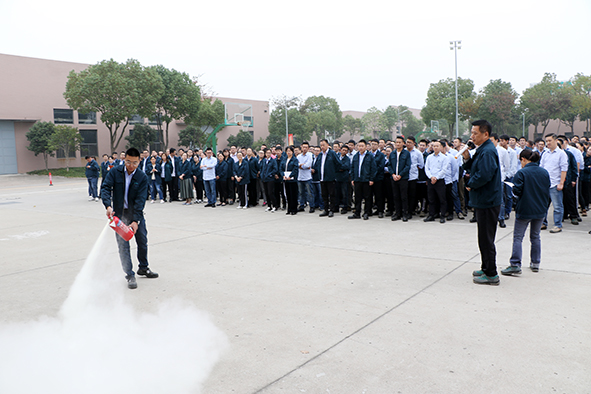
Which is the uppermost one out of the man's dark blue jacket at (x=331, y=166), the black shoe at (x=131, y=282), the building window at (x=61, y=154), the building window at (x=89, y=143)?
the building window at (x=89, y=143)

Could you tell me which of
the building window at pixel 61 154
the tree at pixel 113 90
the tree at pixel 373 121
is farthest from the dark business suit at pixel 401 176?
the tree at pixel 373 121

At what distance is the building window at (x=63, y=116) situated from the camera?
43938mm

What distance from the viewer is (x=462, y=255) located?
7.06 m

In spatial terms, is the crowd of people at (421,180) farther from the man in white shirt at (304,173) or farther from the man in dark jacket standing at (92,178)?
the man in dark jacket standing at (92,178)

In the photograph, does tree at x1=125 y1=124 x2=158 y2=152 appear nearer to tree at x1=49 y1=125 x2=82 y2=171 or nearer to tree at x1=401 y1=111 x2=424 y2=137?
tree at x1=49 y1=125 x2=82 y2=171

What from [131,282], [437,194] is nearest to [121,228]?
[131,282]

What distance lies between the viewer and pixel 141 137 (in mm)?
47219

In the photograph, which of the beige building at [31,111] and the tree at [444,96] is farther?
the tree at [444,96]

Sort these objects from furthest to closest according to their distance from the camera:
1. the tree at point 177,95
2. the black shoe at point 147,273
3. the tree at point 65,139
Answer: the tree at point 177,95 → the tree at point 65,139 → the black shoe at point 147,273

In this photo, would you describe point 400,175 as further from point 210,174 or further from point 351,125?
point 351,125

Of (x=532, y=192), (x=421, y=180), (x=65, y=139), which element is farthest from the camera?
(x=65, y=139)

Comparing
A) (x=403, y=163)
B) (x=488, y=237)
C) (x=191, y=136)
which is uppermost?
(x=191, y=136)

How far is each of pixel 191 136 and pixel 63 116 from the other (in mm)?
14397

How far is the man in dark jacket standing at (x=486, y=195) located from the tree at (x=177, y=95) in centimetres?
4141
